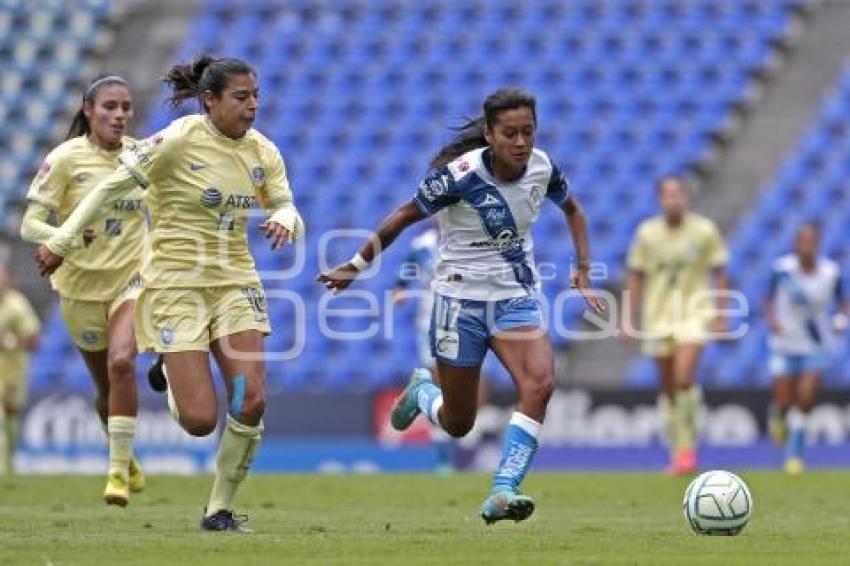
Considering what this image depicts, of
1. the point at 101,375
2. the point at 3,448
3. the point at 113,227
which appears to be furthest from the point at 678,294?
the point at 3,448

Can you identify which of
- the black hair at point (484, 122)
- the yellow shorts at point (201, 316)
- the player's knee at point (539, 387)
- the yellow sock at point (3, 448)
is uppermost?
the black hair at point (484, 122)

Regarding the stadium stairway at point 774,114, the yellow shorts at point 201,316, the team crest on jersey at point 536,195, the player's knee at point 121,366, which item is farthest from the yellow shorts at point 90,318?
the stadium stairway at point 774,114

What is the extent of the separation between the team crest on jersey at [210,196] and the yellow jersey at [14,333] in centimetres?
1150

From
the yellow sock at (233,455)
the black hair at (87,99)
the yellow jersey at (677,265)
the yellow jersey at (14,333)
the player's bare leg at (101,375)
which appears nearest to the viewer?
the yellow sock at (233,455)

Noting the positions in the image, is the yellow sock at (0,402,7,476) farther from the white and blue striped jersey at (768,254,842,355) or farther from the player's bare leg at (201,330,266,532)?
the player's bare leg at (201,330,266,532)

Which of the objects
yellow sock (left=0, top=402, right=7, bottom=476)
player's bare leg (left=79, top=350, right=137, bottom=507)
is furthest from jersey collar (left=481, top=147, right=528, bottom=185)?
yellow sock (left=0, top=402, right=7, bottom=476)

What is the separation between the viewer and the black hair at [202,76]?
10266 millimetres

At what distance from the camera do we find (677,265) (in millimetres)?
18000

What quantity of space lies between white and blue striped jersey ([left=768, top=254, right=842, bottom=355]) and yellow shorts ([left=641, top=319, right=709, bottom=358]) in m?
1.86

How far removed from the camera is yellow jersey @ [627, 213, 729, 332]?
704 inches

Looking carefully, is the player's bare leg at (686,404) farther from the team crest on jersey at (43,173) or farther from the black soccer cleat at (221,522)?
the black soccer cleat at (221,522)

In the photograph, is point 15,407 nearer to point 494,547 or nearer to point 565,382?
point 565,382

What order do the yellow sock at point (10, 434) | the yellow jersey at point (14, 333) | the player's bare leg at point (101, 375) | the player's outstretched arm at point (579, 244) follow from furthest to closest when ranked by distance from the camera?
the yellow jersey at point (14, 333), the yellow sock at point (10, 434), the player's bare leg at point (101, 375), the player's outstretched arm at point (579, 244)

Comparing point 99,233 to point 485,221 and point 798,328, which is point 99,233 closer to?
point 485,221
